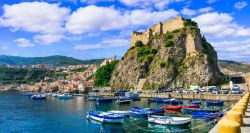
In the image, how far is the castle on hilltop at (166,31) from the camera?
92062 mm

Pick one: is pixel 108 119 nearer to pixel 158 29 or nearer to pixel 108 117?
pixel 108 117

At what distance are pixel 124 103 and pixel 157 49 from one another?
34.9 meters

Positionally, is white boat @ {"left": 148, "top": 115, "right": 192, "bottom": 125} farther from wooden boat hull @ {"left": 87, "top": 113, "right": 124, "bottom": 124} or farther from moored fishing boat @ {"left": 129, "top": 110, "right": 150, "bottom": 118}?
moored fishing boat @ {"left": 129, "top": 110, "right": 150, "bottom": 118}

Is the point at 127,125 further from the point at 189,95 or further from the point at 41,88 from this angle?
the point at 41,88

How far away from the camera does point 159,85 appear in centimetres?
8994

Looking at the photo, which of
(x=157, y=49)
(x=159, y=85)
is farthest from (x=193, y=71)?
(x=157, y=49)

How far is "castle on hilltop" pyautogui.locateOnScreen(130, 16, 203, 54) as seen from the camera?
302 ft

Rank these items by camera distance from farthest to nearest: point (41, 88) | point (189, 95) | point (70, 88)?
point (41, 88) < point (70, 88) < point (189, 95)

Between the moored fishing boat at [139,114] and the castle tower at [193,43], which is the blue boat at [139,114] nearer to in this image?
the moored fishing boat at [139,114]

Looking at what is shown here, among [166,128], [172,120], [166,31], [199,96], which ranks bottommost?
[166,128]

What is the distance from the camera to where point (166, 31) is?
103m

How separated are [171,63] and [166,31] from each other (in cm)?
1524

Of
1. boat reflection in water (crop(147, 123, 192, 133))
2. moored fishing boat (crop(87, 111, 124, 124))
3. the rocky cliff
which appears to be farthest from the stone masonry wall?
boat reflection in water (crop(147, 123, 192, 133))

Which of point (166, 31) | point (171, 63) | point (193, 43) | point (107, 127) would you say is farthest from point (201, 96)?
point (107, 127)
